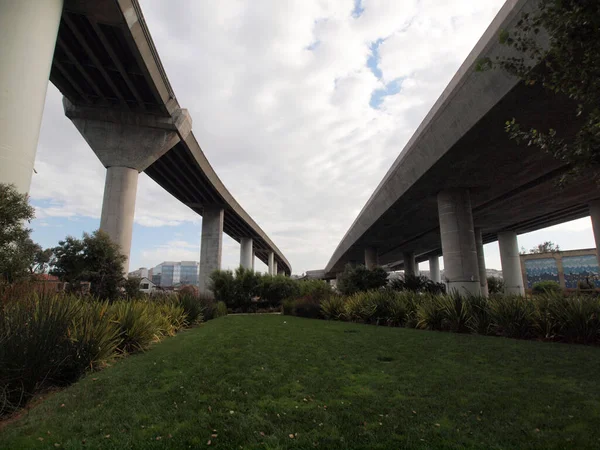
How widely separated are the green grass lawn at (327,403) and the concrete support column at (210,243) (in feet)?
92.3

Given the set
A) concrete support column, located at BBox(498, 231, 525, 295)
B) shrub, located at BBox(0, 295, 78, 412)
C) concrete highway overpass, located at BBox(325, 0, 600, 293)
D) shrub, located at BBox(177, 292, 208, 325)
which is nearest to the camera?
shrub, located at BBox(0, 295, 78, 412)

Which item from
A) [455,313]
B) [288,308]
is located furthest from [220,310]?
[455,313]

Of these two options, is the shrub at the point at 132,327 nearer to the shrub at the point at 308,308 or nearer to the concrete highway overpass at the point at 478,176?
the concrete highway overpass at the point at 478,176

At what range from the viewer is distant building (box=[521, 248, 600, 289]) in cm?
4009

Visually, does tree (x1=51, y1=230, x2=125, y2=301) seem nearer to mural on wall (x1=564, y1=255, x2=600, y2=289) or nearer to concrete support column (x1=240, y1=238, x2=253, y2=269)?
concrete support column (x1=240, y1=238, x2=253, y2=269)

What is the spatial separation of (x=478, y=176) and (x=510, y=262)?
2182cm

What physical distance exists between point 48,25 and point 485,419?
14.5 meters

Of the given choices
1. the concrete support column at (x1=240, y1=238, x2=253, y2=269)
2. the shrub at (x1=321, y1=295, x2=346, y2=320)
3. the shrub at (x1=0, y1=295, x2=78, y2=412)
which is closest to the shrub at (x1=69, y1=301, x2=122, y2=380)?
the shrub at (x1=0, y1=295, x2=78, y2=412)

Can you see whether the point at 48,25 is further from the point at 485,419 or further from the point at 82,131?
the point at 485,419

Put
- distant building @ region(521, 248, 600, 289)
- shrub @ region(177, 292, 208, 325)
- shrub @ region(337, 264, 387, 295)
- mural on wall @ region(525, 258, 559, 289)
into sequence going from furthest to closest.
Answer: mural on wall @ region(525, 258, 559, 289), distant building @ region(521, 248, 600, 289), shrub @ region(337, 264, 387, 295), shrub @ region(177, 292, 208, 325)

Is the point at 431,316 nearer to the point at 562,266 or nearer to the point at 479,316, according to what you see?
the point at 479,316

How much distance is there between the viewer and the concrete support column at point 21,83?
895 centimetres

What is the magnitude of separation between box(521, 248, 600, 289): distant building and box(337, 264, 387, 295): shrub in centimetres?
2813

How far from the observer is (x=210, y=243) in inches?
1384
